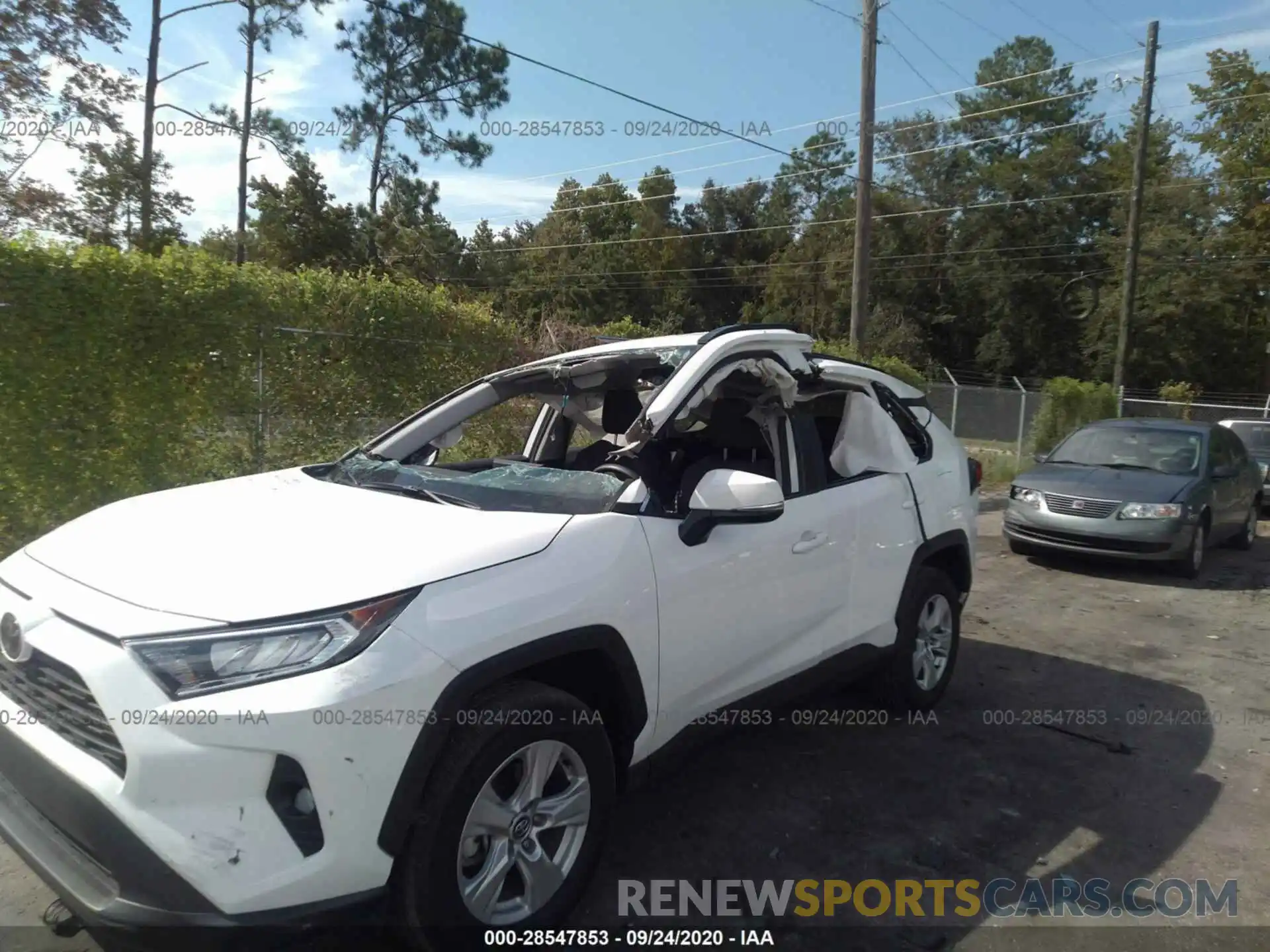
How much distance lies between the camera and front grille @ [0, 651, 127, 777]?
229cm

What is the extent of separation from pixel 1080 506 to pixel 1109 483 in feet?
1.62

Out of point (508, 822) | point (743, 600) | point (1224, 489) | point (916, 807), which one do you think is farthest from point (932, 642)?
point (1224, 489)

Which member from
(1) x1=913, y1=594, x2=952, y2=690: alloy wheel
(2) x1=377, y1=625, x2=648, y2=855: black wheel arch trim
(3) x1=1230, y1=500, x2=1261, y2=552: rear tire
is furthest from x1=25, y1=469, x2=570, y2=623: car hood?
(3) x1=1230, y1=500, x2=1261, y2=552: rear tire

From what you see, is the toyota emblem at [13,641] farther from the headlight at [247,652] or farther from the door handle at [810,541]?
the door handle at [810,541]

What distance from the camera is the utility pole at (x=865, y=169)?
14.3 m

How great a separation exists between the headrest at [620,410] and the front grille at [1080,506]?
5.99 m

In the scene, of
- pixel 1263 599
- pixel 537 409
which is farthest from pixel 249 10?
pixel 1263 599

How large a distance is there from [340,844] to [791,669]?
2.07m

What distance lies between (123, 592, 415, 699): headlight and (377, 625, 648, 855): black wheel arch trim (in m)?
0.28

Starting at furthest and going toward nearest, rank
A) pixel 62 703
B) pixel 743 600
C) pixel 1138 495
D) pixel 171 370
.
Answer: pixel 1138 495 → pixel 171 370 → pixel 743 600 → pixel 62 703

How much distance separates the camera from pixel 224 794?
2154 millimetres

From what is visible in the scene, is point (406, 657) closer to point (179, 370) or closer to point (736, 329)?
point (736, 329)

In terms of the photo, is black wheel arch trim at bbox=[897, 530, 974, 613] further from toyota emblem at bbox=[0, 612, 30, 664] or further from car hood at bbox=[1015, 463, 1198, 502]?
car hood at bbox=[1015, 463, 1198, 502]

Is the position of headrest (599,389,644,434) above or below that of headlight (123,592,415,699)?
above
